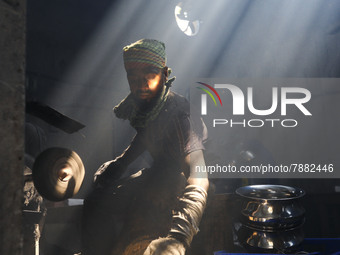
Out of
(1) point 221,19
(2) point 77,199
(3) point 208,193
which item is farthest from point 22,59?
(1) point 221,19

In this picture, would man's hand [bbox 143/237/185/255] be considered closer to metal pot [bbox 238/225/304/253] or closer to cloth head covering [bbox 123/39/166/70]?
metal pot [bbox 238/225/304/253]

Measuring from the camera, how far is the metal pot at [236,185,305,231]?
2578mm

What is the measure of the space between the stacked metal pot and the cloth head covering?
4.42 feet

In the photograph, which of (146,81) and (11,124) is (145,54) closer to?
(146,81)

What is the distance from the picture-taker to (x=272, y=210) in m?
2.62

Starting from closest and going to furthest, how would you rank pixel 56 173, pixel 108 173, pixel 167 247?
pixel 56 173, pixel 167 247, pixel 108 173

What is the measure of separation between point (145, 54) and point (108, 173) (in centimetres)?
108

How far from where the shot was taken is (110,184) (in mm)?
2916

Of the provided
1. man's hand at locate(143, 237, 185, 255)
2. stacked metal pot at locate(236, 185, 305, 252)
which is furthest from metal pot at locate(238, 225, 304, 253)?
man's hand at locate(143, 237, 185, 255)

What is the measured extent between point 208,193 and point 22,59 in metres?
1.83

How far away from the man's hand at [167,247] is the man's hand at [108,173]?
69cm
